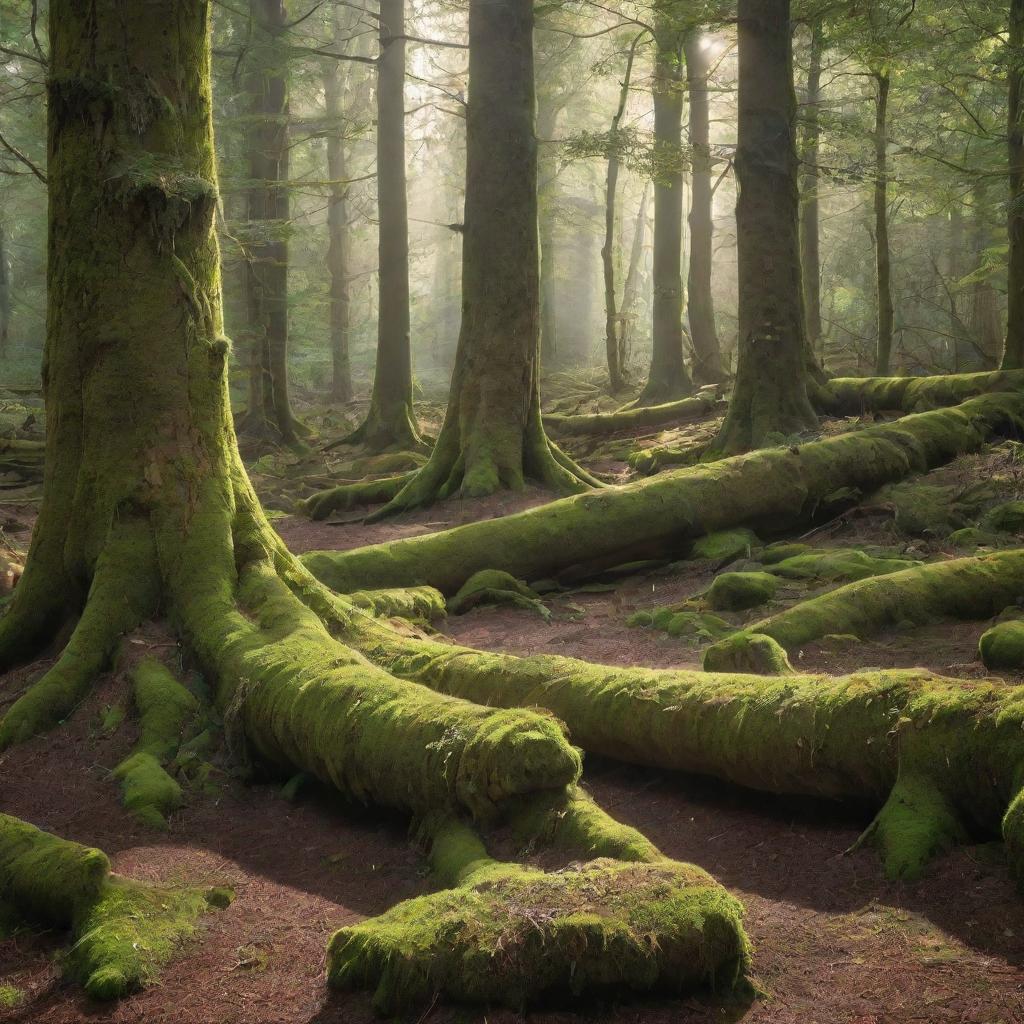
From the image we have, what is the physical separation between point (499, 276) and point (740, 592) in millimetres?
6545

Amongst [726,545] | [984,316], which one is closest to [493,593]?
[726,545]

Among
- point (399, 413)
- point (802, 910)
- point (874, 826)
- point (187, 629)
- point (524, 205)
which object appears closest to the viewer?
point (802, 910)

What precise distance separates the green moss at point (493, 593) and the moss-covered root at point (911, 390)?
6784mm

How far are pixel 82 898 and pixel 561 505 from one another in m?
6.94

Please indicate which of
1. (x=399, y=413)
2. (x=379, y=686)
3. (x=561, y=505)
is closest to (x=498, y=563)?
(x=561, y=505)

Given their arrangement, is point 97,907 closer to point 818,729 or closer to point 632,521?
point 818,729

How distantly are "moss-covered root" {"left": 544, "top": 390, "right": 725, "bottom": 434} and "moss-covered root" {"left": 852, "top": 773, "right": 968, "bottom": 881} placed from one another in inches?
607

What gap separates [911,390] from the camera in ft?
47.8

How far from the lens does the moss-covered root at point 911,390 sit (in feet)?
45.0

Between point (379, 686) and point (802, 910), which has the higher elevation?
point (379, 686)

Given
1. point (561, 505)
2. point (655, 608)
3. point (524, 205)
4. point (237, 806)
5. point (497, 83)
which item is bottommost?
point (237, 806)

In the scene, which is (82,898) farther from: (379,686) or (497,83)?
(497,83)

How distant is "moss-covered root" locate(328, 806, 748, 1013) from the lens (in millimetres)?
3168

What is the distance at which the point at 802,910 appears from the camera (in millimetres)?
3873
